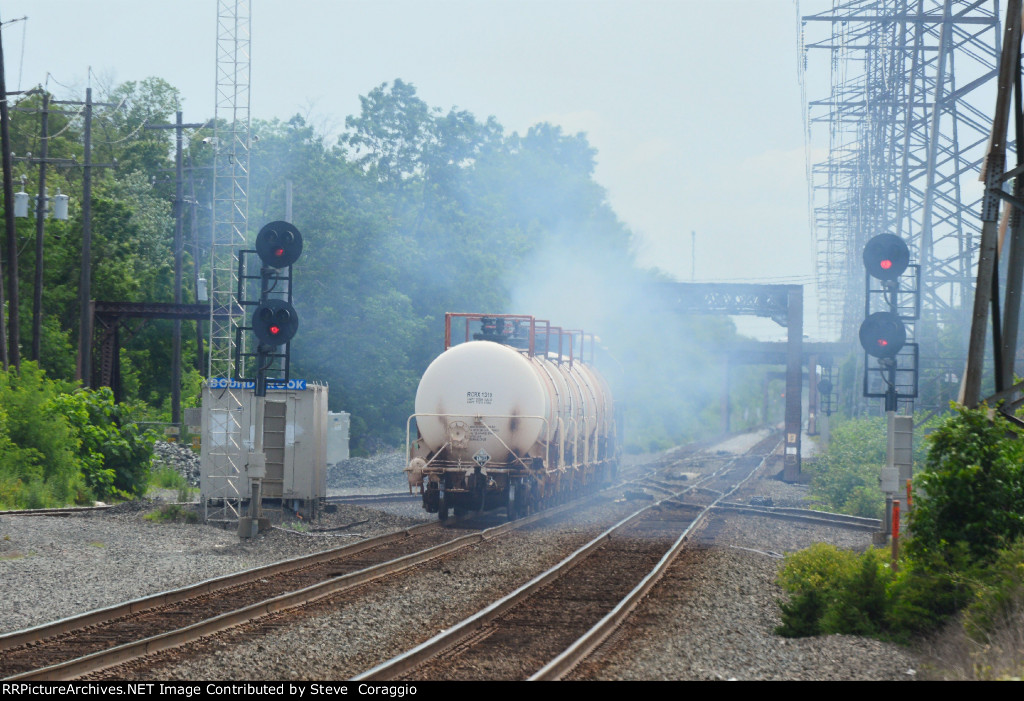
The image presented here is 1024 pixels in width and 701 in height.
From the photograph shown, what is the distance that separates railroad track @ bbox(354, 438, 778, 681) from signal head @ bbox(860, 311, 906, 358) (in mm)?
4459

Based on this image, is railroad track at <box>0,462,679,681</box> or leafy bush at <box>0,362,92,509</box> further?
leafy bush at <box>0,362,92,509</box>

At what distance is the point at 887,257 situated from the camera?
1719 centimetres

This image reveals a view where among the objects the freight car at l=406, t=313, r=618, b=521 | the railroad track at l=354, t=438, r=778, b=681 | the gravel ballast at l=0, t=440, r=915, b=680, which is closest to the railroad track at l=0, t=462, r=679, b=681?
the gravel ballast at l=0, t=440, r=915, b=680

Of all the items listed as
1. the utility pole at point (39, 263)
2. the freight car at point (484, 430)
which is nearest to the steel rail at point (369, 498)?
the freight car at point (484, 430)

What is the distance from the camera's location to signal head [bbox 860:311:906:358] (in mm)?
16906

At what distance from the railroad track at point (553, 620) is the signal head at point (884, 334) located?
446 cm

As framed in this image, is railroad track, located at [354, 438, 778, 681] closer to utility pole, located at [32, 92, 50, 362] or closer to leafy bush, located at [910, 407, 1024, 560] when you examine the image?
leafy bush, located at [910, 407, 1024, 560]

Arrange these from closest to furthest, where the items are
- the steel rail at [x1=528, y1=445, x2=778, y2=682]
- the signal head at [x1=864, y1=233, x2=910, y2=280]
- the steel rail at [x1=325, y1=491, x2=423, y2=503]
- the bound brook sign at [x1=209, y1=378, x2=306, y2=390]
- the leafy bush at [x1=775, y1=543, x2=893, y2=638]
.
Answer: the steel rail at [x1=528, y1=445, x2=778, y2=682] → the leafy bush at [x1=775, y1=543, x2=893, y2=638] → the signal head at [x1=864, y1=233, x2=910, y2=280] → the bound brook sign at [x1=209, y1=378, x2=306, y2=390] → the steel rail at [x1=325, y1=491, x2=423, y2=503]

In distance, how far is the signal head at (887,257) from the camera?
56.2 feet

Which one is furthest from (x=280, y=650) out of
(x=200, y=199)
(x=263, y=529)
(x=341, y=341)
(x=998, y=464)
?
(x=200, y=199)

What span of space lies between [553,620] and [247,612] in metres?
3.23

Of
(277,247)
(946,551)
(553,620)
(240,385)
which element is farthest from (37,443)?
(946,551)

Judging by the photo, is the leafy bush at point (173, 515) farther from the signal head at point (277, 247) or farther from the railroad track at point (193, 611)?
the signal head at point (277, 247)

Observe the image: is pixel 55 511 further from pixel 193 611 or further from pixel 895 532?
pixel 895 532
